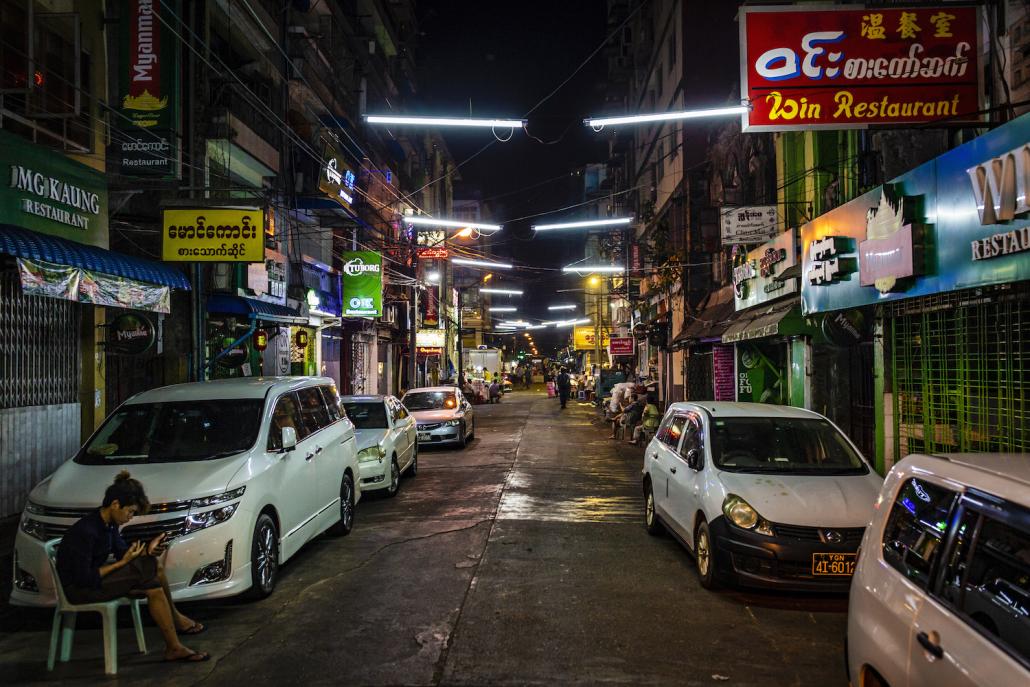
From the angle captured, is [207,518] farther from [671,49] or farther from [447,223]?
[671,49]

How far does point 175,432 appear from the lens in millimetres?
7598

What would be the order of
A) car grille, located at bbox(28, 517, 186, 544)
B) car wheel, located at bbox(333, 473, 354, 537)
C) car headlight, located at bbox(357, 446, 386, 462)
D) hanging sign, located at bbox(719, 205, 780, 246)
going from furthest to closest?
1. hanging sign, located at bbox(719, 205, 780, 246)
2. car headlight, located at bbox(357, 446, 386, 462)
3. car wheel, located at bbox(333, 473, 354, 537)
4. car grille, located at bbox(28, 517, 186, 544)

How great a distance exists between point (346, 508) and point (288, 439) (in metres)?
2.48

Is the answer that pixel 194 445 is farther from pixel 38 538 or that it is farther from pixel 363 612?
pixel 363 612

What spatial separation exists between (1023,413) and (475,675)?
662cm

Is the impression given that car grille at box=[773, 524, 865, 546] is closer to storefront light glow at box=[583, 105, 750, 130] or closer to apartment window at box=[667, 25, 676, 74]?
storefront light glow at box=[583, 105, 750, 130]

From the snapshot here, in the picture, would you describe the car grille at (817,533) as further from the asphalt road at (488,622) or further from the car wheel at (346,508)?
the car wheel at (346,508)

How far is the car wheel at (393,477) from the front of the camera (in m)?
12.6

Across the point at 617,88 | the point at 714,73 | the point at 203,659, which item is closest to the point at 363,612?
the point at 203,659

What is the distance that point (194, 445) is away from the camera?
7457 mm

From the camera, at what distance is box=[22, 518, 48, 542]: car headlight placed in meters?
6.13

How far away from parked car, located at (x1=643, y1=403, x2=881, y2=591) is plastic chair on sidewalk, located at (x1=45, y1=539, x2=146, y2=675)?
4.86 meters

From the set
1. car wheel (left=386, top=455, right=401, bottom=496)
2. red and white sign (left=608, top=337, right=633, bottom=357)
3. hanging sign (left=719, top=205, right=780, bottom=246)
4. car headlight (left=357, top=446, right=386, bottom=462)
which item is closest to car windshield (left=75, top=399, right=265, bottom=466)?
car headlight (left=357, top=446, right=386, bottom=462)

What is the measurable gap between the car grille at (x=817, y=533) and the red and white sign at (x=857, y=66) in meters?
5.25
